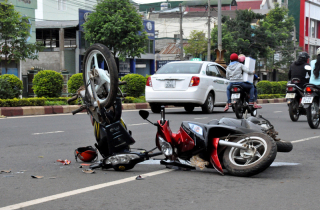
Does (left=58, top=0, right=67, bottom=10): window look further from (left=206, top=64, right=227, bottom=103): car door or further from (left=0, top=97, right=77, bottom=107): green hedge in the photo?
(left=206, top=64, right=227, bottom=103): car door

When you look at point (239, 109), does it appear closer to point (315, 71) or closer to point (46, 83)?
point (315, 71)

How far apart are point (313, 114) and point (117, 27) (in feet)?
104

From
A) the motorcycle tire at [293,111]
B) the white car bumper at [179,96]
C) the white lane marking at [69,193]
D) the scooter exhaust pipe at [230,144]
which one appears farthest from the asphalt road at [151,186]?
the white car bumper at [179,96]

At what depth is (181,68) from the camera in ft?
46.8

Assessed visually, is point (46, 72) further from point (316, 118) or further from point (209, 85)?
point (316, 118)

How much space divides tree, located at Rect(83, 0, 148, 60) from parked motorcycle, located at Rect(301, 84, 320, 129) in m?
31.0

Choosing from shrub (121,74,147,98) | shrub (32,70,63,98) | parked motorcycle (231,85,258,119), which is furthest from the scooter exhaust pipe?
shrub (121,74,147,98)

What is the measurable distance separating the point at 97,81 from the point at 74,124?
227 inches

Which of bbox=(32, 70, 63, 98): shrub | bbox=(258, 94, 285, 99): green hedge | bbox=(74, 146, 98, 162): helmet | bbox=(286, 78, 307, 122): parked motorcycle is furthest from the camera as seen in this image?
bbox=(258, 94, 285, 99): green hedge

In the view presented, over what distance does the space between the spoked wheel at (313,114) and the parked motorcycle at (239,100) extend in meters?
1.87

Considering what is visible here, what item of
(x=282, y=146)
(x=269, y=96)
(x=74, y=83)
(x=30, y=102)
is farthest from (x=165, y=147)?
(x=269, y=96)

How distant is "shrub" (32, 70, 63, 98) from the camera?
56.4 ft

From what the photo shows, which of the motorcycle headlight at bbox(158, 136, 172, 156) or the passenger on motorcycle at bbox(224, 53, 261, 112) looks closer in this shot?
the motorcycle headlight at bbox(158, 136, 172, 156)

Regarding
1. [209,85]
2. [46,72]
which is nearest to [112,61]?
[209,85]
